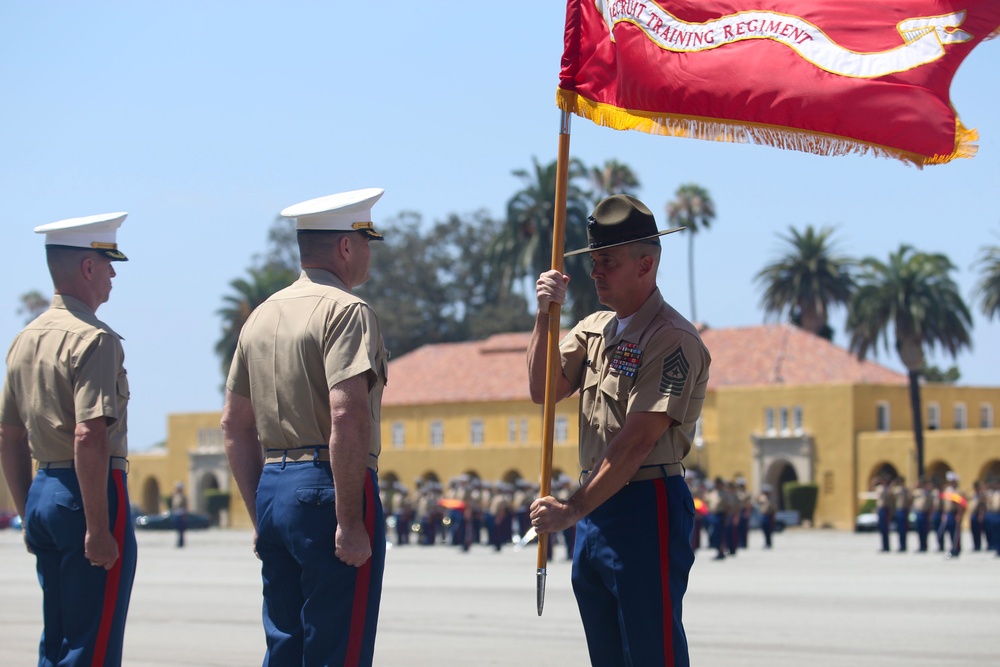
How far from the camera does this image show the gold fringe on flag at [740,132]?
6285 mm

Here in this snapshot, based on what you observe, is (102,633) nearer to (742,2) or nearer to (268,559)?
(268,559)

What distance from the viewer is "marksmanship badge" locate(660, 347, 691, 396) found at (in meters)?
5.68

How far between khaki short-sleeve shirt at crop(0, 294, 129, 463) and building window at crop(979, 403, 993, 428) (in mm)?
62428

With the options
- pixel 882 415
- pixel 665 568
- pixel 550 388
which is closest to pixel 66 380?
pixel 550 388

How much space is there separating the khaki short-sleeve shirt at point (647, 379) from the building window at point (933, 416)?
2374 inches

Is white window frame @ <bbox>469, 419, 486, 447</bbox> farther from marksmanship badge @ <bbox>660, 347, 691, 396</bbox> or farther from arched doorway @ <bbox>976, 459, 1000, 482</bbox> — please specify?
marksmanship badge @ <bbox>660, 347, 691, 396</bbox>

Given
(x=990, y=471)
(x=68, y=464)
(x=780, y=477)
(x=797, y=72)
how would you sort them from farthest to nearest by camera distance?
(x=780, y=477) < (x=990, y=471) < (x=68, y=464) < (x=797, y=72)

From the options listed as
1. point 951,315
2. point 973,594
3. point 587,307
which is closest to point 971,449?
point 951,315

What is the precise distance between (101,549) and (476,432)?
65.4 m

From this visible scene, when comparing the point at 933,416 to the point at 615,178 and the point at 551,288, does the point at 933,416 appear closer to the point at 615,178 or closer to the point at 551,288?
the point at 615,178

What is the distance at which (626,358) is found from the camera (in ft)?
19.1

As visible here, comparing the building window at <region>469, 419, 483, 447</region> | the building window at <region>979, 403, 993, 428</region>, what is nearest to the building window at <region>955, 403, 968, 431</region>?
the building window at <region>979, 403, 993, 428</region>

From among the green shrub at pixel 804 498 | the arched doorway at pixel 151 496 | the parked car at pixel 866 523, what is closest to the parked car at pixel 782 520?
the green shrub at pixel 804 498

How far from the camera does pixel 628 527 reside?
5691mm
